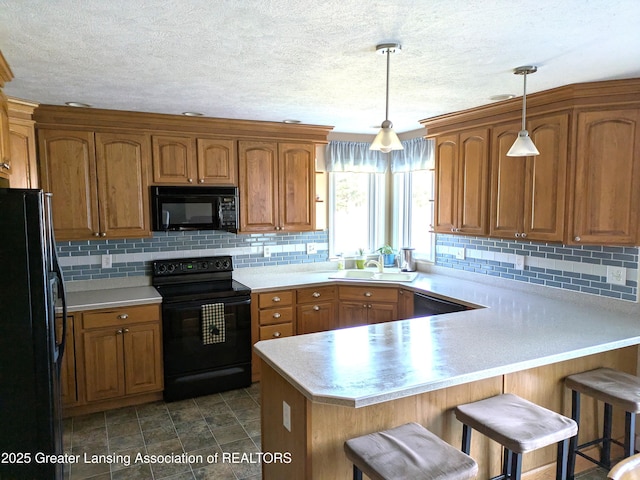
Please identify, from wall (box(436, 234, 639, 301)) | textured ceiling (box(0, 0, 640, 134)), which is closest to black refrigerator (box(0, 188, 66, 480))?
textured ceiling (box(0, 0, 640, 134))

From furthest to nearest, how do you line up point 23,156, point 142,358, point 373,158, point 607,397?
point 373,158 < point 142,358 < point 23,156 < point 607,397

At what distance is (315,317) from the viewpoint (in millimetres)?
4059

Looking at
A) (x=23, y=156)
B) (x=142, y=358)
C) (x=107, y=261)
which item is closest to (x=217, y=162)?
(x=107, y=261)

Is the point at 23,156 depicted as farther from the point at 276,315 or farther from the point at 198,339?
the point at 276,315

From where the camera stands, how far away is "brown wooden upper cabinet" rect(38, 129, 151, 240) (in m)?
3.36

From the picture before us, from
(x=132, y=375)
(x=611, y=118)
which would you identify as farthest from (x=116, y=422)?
(x=611, y=118)

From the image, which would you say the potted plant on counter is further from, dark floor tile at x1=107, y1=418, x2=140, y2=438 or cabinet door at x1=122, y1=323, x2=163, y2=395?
dark floor tile at x1=107, y1=418, x2=140, y2=438

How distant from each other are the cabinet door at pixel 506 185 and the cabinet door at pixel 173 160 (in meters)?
2.45

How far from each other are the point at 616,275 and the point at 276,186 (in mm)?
2761

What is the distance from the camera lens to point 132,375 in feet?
11.2

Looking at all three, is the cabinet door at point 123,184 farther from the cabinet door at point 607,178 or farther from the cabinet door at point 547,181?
the cabinet door at point 607,178

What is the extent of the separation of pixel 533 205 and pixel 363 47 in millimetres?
1723

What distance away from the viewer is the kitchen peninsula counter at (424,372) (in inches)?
71.4

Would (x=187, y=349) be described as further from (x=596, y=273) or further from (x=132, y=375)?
(x=596, y=273)
